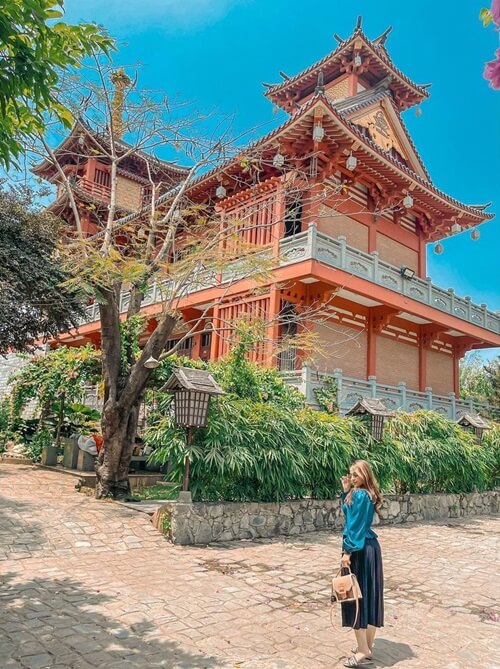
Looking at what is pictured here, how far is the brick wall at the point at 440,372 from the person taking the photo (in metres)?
19.1

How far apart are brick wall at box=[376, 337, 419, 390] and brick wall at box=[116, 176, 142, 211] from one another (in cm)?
1532

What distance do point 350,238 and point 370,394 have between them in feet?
16.7

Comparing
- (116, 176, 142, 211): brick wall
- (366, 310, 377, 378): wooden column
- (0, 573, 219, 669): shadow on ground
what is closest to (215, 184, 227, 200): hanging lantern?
Result: (366, 310, 377, 378): wooden column

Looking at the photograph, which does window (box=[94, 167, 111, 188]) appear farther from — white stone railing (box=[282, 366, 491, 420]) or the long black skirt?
the long black skirt

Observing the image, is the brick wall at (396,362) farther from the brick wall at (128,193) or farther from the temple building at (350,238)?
the brick wall at (128,193)

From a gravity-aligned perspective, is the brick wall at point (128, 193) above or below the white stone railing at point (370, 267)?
above

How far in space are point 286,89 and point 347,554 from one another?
20.7m

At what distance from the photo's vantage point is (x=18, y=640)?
3.76m

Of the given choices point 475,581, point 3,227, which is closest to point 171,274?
point 3,227

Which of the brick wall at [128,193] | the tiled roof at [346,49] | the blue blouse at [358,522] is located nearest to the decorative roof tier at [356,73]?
the tiled roof at [346,49]

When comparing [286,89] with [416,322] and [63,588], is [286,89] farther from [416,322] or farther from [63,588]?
[63,588]

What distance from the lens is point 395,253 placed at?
17781 millimetres

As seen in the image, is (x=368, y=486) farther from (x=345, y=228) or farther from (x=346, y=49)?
(x=346, y=49)

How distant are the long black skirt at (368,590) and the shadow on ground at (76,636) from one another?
1.02 metres
